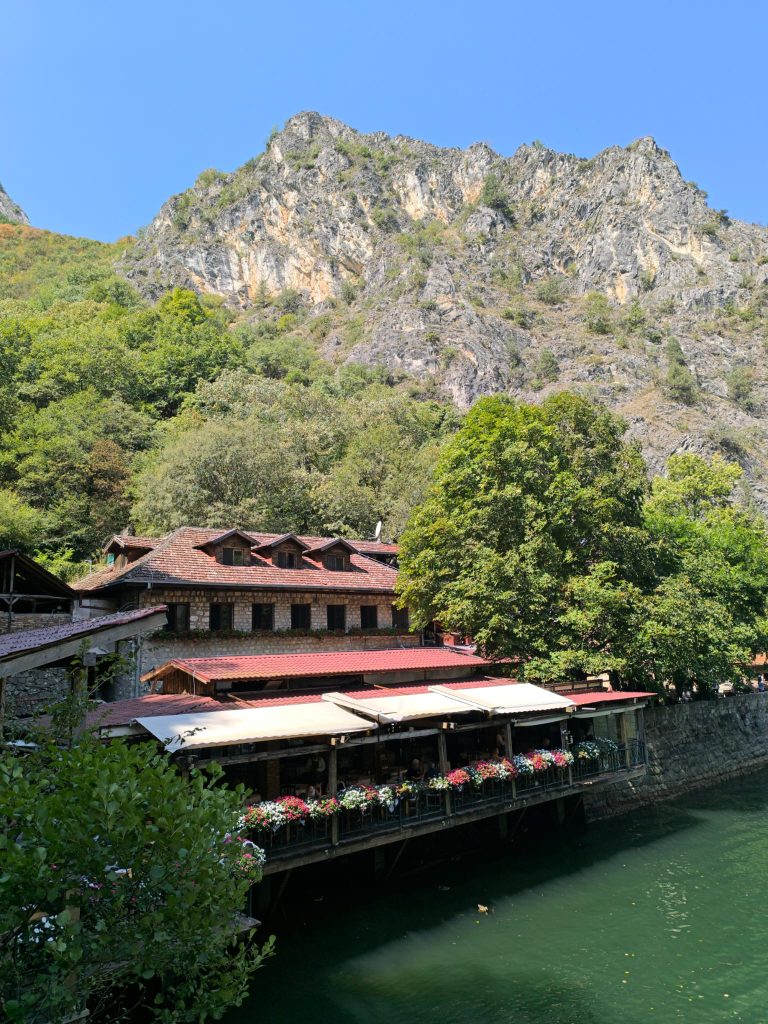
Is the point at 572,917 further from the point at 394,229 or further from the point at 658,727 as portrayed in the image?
the point at 394,229

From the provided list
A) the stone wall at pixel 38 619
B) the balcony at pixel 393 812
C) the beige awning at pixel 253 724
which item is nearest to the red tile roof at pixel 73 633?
the beige awning at pixel 253 724

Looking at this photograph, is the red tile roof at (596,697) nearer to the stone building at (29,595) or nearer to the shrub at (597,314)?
the stone building at (29,595)

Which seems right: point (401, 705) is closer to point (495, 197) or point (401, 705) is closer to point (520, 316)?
point (520, 316)

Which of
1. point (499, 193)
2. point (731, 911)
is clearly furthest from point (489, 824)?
point (499, 193)

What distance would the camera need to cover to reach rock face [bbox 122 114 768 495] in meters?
91.4

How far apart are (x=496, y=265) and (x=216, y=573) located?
9703cm

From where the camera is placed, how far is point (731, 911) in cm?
1711

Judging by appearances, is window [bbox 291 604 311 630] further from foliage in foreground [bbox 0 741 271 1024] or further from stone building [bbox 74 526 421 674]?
foliage in foreground [bbox 0 741 271 1024]

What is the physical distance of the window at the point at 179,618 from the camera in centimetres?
2483

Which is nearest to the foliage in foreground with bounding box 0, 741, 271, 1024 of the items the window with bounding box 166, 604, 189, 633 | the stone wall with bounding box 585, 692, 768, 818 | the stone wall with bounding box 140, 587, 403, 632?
the window with bounding box 166, 604, 189, 633

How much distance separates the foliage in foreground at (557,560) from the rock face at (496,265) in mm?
53317

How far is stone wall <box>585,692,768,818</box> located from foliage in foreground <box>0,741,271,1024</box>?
22.7 meters

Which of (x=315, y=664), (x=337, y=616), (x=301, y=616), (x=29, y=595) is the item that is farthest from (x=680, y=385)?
(x=29, y=595)

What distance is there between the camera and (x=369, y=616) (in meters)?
30.3
